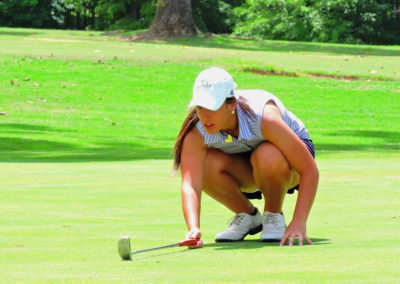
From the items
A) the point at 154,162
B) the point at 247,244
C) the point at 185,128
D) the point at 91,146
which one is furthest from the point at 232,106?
the point at 91,146

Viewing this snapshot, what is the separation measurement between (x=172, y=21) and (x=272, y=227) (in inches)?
1168

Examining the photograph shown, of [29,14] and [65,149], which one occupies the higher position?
[29,14]

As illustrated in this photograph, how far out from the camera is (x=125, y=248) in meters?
5.07

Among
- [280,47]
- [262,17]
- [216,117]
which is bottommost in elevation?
[280,47]

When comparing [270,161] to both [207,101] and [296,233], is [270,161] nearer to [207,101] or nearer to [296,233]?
[296,233]

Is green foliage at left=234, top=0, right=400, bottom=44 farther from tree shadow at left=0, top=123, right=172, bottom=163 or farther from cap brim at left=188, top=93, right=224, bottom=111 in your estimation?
cap brim at left=188, top=93, right=224, bottom=111

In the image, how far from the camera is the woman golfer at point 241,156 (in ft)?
18.3

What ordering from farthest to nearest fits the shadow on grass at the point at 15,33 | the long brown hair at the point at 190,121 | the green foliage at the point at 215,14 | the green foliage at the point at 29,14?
the green foliage at the point at 29,14 → the green foliage at the point at 215,14 → the shadow on grass at the point at 15,33 → the long brown hair at the point at 190,121

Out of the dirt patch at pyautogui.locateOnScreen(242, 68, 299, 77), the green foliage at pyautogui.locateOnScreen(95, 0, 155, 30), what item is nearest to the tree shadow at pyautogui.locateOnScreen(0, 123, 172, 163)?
the dirt patch at pyautogui.locateOnScreen(242, 68, 299, 77)

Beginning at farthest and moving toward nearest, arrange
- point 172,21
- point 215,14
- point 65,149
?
point 215,14, point 172,21, point 65,149

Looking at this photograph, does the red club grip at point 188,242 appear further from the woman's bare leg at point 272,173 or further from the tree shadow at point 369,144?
the tree shadow at point 369,144

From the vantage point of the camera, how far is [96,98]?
2469 centimetres

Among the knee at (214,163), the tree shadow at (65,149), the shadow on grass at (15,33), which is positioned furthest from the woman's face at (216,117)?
the shadow on grass at (15,33)

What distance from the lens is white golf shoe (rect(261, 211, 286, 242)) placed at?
603 cm
